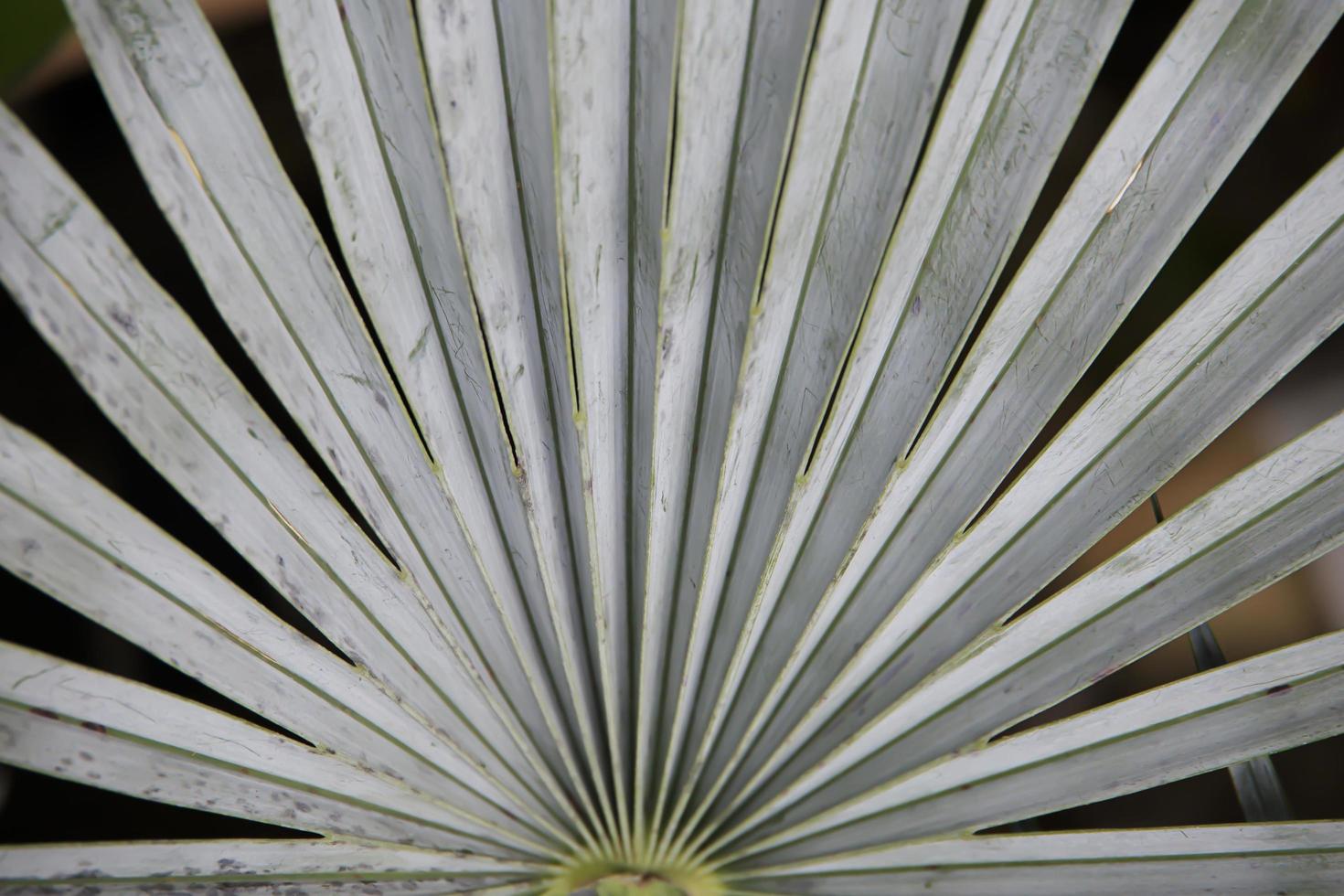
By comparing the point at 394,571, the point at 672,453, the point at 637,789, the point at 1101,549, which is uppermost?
the point at 1101,549

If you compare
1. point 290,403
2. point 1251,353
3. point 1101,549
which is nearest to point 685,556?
point 290,403

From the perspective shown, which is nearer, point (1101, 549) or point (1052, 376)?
point (1052, 376)

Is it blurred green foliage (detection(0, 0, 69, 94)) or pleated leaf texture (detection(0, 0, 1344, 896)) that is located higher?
blurred green foliage (detection(0, 0, 69, 94))

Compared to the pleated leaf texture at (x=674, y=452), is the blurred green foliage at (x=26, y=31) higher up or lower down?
higher up

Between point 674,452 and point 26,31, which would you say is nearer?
point 674,452

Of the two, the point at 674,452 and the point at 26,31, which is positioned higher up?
the point at 26,31

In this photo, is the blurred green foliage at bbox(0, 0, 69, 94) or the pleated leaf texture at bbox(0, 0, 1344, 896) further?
the blurred green foliage at bbox(0, 0, 69, 94)

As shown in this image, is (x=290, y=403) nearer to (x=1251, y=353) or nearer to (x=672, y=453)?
(x=672, y=453)

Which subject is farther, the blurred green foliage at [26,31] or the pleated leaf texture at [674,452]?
the blurred green foliage at [26,31]
